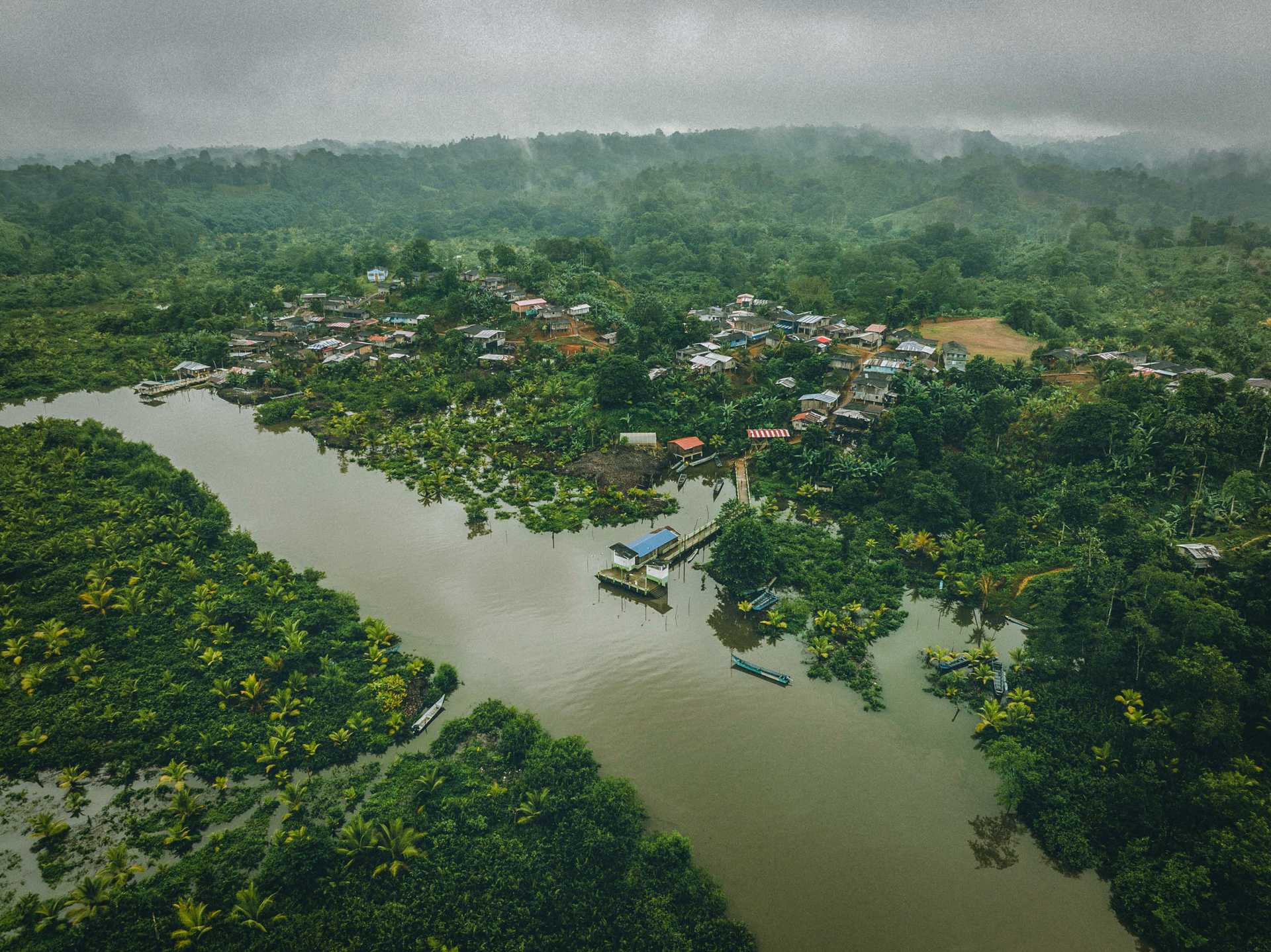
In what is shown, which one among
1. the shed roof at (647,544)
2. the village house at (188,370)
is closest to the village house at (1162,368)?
the shed roof at (647,544)

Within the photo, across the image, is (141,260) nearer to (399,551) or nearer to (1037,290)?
(399,551)

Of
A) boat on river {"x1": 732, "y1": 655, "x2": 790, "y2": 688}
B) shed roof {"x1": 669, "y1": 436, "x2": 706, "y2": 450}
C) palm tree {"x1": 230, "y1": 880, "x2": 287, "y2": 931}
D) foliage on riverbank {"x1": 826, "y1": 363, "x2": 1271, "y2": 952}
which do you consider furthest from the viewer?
shed roof {"x1": 669, "y1": 436, "x2": 706, "y2": 450}

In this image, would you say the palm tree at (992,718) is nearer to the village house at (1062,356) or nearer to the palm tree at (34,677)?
the palm tree at (34,677)

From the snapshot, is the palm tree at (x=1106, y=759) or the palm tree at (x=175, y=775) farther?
the palm tree at (x=1106, y=759)

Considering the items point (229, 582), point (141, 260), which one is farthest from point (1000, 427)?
point (141, 260)

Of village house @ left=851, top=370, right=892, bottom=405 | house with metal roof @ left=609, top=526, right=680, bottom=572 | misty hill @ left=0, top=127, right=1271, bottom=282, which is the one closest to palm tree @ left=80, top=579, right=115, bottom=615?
house with metal roof @ left=609, top=526, right=680, bottom=572

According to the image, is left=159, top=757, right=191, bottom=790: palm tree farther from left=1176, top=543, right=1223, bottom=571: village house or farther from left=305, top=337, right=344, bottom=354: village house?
→ left=305, top=337, right=344, bottom=354: village house
